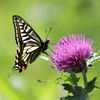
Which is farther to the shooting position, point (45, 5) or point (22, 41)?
point (45, 5)

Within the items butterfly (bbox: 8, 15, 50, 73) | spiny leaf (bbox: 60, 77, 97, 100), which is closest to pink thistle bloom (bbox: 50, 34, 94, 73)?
spiny leaf (bbox: 60, 77, 97, 100)

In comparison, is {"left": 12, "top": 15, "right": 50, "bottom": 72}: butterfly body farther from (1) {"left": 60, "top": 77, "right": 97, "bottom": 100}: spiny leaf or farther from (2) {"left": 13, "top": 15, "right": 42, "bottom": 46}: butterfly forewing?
(1) {"left": 60, "top": 77, "right": 97, "bottom": 100}: spiny leaf

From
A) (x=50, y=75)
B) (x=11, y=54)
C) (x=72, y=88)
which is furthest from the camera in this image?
(x=11, y=54)

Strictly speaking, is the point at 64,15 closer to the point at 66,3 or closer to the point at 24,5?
the point at 66,3

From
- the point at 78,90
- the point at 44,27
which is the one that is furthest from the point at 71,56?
the point at 44,27

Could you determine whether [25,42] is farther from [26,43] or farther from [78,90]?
[78,90]

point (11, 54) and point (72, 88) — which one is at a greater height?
point (72, 88)

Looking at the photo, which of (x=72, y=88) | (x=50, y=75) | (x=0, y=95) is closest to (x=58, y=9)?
(x=50, y=75)
